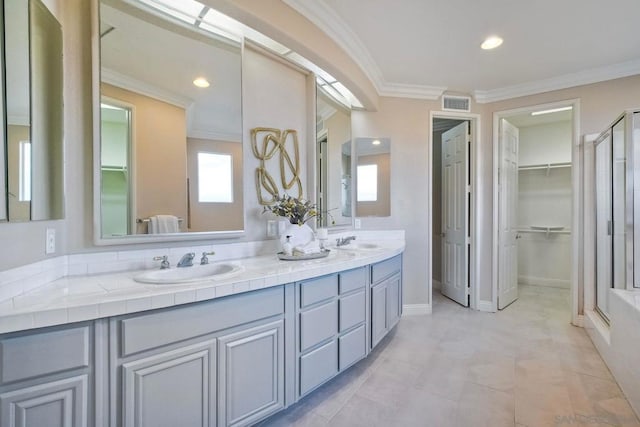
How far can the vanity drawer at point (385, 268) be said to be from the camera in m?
2.43

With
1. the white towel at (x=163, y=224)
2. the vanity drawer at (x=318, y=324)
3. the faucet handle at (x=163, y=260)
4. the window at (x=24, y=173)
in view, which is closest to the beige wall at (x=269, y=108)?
the white towel at (x=163, y=224)

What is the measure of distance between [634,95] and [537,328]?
2.59 metres

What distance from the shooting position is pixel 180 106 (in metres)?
1.92

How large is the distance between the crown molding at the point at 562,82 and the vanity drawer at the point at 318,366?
346cm

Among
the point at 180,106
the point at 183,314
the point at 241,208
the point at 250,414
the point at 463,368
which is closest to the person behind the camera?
the point at 183,314

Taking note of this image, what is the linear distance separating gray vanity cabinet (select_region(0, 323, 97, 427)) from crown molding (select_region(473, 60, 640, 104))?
4.29 metres

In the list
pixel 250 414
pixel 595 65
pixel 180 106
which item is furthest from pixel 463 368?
pixel 595 65

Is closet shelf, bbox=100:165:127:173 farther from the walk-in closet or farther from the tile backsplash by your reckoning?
the walk-in closet

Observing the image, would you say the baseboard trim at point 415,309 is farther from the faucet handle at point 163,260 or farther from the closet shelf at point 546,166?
the closet shelf at point 546,166

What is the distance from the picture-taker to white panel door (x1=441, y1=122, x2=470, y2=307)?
384cm


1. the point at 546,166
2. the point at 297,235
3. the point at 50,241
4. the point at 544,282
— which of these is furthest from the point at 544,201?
the point at 50,241

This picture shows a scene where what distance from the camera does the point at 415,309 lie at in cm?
365

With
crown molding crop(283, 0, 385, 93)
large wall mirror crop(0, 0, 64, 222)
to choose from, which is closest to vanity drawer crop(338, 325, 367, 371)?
large wall mirror crop(0, 0, 64, 222)

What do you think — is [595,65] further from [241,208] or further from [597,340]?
[241,208]
